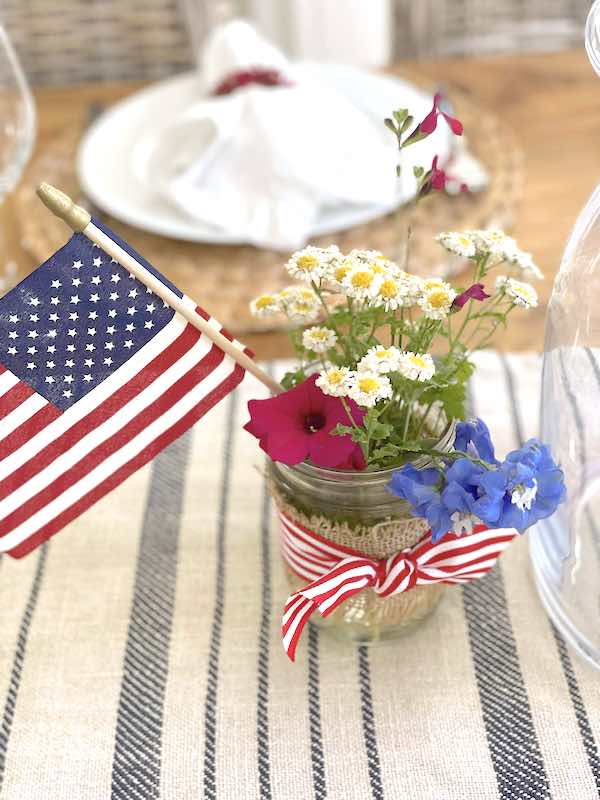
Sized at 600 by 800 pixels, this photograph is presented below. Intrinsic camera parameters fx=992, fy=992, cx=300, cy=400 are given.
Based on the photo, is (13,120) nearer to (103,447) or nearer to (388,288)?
(103,447)

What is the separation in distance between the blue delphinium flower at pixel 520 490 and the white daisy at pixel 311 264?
14 centimetres

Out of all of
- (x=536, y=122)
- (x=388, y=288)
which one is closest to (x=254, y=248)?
(x=536, y=122)

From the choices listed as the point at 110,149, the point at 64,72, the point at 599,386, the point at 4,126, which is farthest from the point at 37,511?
the point at 64,72

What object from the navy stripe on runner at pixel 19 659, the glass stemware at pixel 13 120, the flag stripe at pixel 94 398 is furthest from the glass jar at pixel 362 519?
the glass stemware at pixel 13 120

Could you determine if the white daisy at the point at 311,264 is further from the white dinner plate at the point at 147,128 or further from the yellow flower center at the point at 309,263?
the white dinner plate at the point at 147,128

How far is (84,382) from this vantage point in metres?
0.60

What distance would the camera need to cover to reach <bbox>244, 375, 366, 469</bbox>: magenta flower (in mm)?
551

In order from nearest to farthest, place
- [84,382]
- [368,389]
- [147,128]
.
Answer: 1. [368,389]
2. [84,382]
3. [147,128]

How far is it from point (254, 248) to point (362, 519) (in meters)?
0.48

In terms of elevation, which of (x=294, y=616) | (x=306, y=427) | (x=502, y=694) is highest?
(x=306, y=427)

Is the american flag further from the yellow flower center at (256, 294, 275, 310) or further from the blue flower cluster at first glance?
the blue flower cluster

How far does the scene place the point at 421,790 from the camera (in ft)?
1.96

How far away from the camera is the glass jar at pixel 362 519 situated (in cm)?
59

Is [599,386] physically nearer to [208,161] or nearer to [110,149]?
[208,161]
